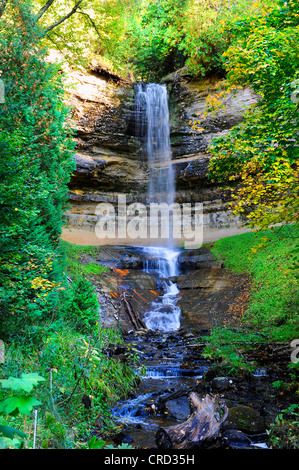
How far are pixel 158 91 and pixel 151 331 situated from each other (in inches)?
716

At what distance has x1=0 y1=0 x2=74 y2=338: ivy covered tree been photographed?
4.89 metres

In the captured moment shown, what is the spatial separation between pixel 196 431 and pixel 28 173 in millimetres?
4454

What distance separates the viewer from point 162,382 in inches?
259

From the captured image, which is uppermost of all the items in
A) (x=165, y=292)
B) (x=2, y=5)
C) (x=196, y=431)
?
(x=2, y=5)

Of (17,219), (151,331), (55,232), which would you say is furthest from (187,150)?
(17,219)

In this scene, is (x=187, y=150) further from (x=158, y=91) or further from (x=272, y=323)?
(x=272, y=323)

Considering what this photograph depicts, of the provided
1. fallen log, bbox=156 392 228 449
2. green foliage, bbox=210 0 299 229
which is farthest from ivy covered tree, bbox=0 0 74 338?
green foliage, bbox=210 0 299 229

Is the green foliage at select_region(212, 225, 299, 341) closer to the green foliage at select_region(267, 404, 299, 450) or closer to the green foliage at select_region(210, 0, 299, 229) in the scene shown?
the green foliage at select_region(210, 0, 299, 229)

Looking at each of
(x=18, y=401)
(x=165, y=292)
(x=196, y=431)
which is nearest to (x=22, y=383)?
(x=18, y=401)

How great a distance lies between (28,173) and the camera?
5137 millimetres

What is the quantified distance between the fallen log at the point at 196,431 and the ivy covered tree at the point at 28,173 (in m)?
2.73

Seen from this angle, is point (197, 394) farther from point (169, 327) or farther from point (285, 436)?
point (169, 327)

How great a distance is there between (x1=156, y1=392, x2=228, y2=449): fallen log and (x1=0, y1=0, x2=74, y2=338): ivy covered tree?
2728 mm

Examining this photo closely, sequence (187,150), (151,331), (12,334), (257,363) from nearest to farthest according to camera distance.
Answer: (12,334) → (257,363) → (151,331) → (187,150)
